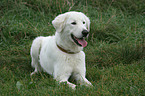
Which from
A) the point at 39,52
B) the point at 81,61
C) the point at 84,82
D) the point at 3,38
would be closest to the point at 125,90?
the point at 84,82

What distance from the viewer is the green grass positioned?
3506 mm

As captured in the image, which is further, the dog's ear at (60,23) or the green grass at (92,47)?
the dog's ear at (60,23)

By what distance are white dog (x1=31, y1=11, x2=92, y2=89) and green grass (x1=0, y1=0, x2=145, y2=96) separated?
26 centimetres

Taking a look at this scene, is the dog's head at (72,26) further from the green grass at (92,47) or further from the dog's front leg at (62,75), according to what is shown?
the green grass at (92,47)

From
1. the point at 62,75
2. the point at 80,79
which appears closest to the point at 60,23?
the point at 62,75

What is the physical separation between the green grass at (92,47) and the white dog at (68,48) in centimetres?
26

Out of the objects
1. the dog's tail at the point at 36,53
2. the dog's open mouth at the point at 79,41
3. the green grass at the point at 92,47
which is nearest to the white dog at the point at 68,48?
the dog's open mouth at the point at 79,41

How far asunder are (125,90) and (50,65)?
5.61 feet

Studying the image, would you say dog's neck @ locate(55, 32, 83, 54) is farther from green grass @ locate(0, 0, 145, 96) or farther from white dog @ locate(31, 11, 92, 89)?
green grass @ locate(0, 0, 145, 96)

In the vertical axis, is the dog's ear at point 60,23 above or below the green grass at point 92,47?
above

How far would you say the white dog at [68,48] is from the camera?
395 cm

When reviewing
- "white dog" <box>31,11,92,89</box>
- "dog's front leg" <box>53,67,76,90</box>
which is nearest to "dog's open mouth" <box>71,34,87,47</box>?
"white dog" <box>31,11,92,89</box>

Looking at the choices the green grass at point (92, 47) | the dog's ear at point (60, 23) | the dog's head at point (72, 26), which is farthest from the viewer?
the dog's ear at point (60, 23)

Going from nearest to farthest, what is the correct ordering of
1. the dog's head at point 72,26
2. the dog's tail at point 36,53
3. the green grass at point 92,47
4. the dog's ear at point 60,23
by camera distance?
the green grass at point 92,47 < the dog's head at point 72,26 < the dog's ear at point 60,23 < the dog's tail at point 36,53
